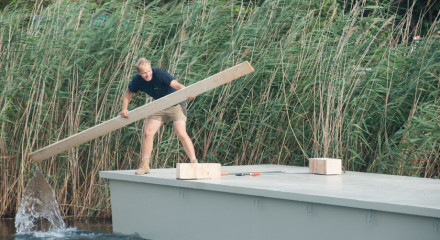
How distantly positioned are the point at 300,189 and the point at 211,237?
88 centimetres

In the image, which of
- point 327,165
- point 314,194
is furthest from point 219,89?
point 314,194

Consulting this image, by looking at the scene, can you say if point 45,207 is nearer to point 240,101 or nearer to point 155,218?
point 155,218

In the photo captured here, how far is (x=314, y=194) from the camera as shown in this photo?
441 cm

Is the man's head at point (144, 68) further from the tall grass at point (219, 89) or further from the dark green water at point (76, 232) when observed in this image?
the dark green water at point (76, 232)

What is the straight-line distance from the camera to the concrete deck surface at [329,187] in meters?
4.09

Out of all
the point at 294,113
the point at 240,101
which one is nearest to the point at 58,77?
the point at 240,101

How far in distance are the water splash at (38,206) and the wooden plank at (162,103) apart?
1051 millimetres

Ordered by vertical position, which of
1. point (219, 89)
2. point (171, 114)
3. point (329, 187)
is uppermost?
point (219, 89)

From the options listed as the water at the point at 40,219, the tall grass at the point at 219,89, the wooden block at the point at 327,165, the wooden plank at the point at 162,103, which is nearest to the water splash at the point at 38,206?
the water at the point at 40,219

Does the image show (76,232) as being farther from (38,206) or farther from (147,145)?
(147,145)

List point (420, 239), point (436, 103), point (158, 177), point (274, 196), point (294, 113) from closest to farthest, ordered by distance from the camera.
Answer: point (420, 239) → point (274, 196) → point (158, 177) → point (436, 103) → point (294, 113)

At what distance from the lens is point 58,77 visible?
723cm

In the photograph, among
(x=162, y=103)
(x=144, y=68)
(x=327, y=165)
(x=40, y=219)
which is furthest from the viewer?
(x=40, y=219)

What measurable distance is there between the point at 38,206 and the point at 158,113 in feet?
5.68
